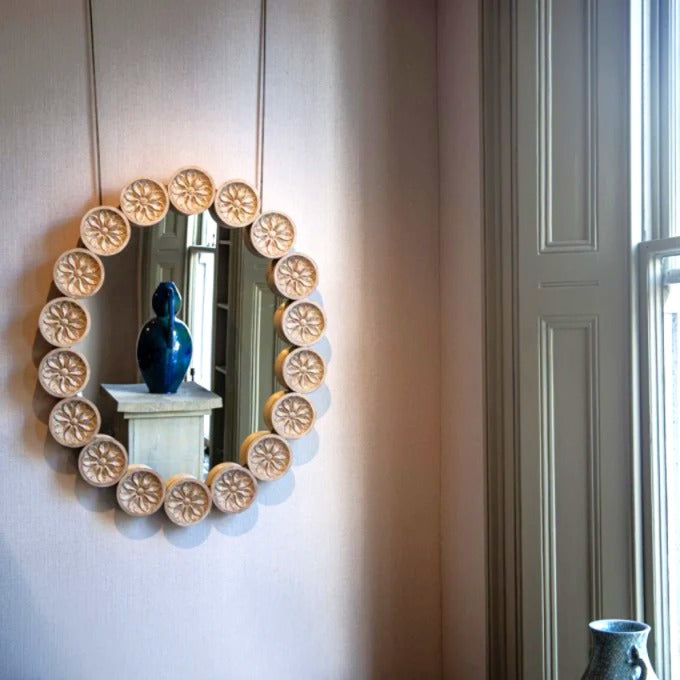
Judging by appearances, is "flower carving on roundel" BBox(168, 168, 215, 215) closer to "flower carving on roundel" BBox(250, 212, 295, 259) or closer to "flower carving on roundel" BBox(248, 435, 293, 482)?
"flower carving on roundel" BBox(250, 212, 295, 259)

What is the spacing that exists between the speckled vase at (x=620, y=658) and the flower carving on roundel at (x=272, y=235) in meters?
1.19

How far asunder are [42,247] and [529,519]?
1359 millimetres

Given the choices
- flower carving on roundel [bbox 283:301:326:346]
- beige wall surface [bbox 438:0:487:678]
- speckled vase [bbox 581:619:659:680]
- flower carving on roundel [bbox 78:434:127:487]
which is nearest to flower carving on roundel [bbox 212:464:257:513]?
flower carving on roundel [bbox 78:434:127:487]

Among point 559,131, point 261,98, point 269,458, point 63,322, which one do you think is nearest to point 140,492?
point 269,458

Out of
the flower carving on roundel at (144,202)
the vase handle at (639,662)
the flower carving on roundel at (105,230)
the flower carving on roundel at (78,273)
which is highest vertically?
the flower carving on roundel at (144,202)

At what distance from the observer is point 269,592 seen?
90.6 inches

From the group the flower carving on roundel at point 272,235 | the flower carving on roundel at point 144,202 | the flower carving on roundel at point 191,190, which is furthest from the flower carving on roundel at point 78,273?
the flower carving on roundel at point 272,235

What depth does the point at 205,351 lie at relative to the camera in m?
2.19

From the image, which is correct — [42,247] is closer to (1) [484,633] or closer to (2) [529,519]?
(2) [529,519]

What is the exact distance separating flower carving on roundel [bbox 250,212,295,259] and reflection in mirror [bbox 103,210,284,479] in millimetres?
34

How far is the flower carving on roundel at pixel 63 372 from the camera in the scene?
Result: 2.02m

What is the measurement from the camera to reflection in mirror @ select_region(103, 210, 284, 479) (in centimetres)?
212

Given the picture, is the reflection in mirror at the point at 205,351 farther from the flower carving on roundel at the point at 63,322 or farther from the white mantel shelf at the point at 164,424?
the flower carving on roundel at the point at 63,322

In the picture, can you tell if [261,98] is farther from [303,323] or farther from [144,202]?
[303,323]
